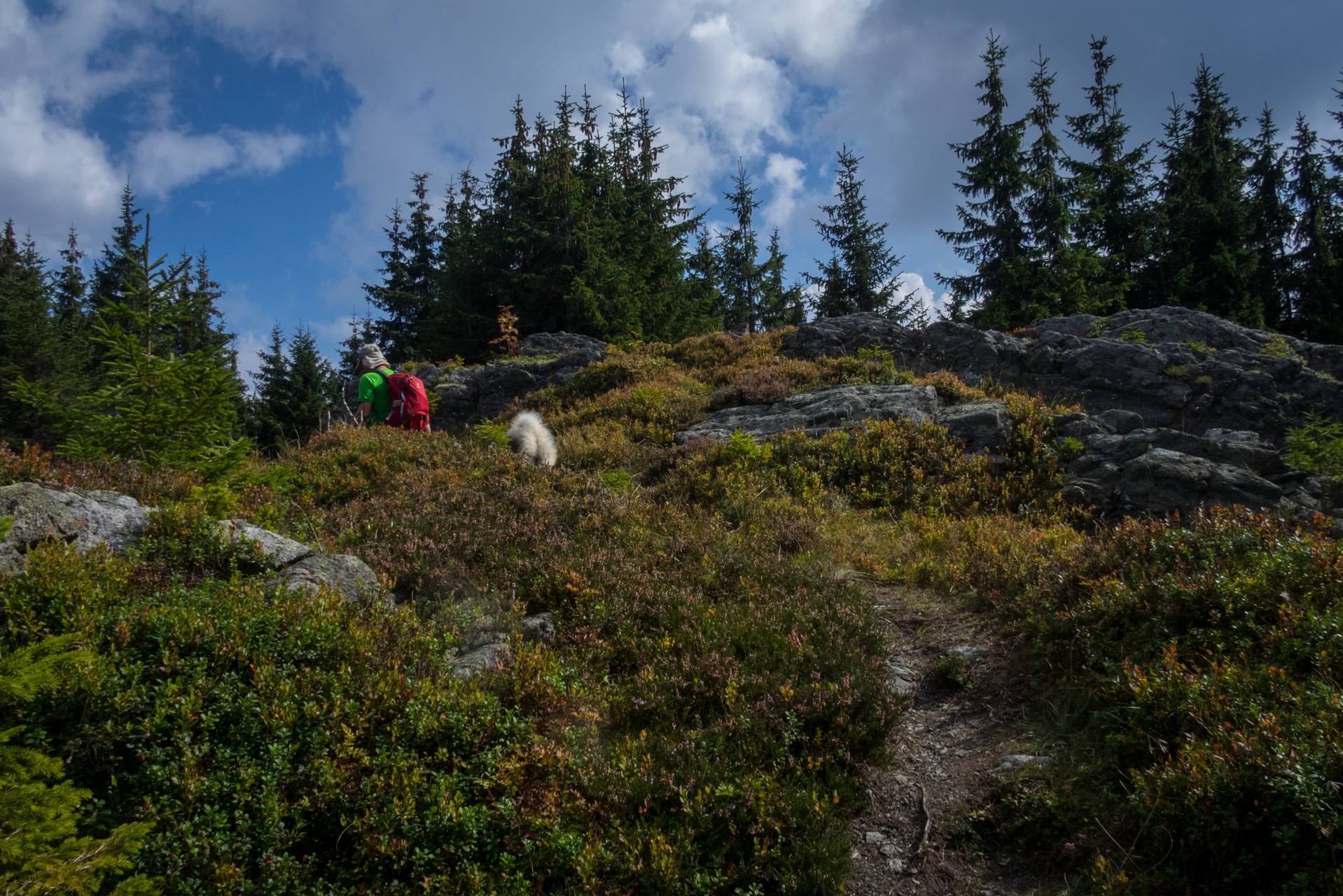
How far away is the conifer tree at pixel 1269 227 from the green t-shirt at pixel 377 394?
40202 mm

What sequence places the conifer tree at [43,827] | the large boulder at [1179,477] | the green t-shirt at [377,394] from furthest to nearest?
1. the green t-shirt at [377,394]
2. the large boulder at [1179,477]
3. the conifer tree at [43,827]

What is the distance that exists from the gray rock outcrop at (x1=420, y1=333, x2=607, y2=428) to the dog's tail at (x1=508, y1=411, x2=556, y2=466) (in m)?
7.89

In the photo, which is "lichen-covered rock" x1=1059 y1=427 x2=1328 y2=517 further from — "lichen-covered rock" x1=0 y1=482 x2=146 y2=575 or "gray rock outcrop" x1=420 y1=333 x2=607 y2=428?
"gray rock outcrop" x1=420 y1=333 x2=607 y2=428

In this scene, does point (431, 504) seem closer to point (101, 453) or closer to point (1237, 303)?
point (101, 453)

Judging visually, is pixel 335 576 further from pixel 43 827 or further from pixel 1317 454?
A: pixel 1317 454

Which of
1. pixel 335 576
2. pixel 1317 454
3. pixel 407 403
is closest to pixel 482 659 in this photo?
pixel 335 576

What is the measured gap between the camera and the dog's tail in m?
8.95

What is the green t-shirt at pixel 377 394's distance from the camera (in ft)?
36.1

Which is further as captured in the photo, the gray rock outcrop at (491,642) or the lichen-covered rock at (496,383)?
the lichen-covered rock at (496,383)

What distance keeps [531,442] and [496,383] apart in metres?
9.96

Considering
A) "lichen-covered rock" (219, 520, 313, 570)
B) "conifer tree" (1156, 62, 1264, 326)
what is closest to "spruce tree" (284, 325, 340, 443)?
"lichen-covered rock" (219, 520, 313, 570)

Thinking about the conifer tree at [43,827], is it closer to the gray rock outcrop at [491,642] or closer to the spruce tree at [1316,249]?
the gray rock outcrop at [491,642]

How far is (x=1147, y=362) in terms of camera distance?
42.9 ft

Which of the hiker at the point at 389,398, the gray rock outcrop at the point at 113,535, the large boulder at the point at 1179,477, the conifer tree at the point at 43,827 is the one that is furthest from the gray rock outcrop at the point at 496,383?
the conifer tree at the point at 43,827
